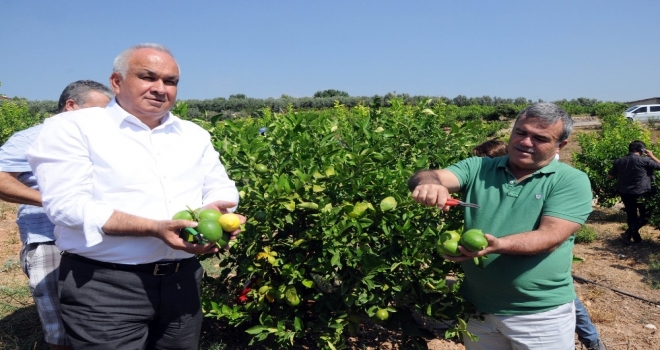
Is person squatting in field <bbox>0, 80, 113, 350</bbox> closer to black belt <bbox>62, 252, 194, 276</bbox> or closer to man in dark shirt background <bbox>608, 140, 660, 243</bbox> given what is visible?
black belt <bbox>62, 252, 194, 276</bbox>

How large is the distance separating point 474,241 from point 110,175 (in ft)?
4.53

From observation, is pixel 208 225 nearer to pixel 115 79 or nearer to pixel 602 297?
pixel 115 79

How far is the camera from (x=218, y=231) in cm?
185

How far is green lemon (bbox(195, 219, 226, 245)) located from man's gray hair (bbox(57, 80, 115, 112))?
1255mm

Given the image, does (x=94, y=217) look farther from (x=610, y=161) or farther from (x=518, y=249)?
(x=610, y=161)

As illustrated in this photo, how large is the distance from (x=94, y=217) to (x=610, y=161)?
1002 centimetres

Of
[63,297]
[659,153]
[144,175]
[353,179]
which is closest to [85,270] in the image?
[63,297]

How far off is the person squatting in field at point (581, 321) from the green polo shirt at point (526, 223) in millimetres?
1317

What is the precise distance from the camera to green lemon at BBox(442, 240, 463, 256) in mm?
2074

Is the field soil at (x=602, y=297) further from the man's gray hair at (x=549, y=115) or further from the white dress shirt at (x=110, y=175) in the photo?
the white dress shirt at (x=110, y=175)

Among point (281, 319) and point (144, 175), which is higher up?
point (144, 175)

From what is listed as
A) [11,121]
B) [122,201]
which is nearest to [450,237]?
[122,201]

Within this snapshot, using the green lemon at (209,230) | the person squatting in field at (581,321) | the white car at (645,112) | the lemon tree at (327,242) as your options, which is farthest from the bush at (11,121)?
the white car at (645,112)

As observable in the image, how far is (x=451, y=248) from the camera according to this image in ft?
6.81
